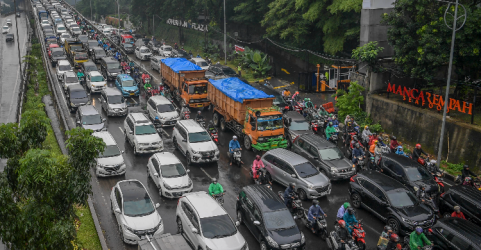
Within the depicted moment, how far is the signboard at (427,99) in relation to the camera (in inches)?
902

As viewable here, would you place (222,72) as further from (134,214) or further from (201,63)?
(134,214)

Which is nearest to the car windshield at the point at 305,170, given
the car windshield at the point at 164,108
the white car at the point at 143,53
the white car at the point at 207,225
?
the white car at the point at 207,225

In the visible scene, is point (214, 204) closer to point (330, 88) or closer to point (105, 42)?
point (330, 88)

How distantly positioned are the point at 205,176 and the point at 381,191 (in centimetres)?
859

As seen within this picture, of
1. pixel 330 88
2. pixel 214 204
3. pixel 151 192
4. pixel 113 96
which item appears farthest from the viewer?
pixel 330 88

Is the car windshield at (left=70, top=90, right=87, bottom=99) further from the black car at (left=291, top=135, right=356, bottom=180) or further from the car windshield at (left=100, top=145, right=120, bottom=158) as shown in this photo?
the black car at (left=291, top=135, right=356, bottom=180)

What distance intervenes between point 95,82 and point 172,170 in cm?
2068

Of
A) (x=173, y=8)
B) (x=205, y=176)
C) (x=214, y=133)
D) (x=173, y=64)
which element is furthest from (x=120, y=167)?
(x=173, y=8)

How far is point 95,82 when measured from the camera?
3759 cm

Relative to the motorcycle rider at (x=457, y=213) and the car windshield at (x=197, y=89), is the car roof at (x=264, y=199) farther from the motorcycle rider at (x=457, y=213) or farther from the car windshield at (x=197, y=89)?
the car windshield at (x=197, y=89)

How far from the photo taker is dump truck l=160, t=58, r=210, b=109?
31.5 meters

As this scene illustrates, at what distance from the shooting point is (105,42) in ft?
186

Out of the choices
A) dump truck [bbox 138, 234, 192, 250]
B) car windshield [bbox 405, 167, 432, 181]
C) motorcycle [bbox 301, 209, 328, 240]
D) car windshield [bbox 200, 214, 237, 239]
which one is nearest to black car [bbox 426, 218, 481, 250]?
motorcycle [bbox 301, 209, 328, 240]

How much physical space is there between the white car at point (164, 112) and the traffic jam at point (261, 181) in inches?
2.7
